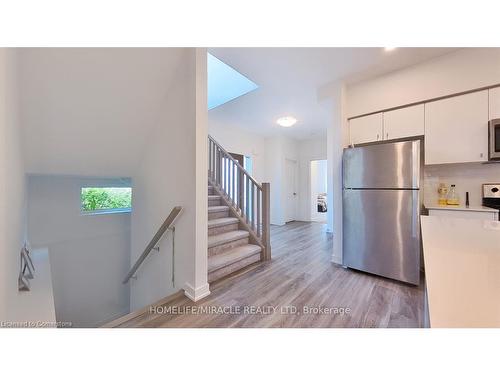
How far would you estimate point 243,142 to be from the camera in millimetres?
5352

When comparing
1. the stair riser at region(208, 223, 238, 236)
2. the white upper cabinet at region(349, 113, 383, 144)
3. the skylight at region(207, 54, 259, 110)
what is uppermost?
the skylight at region(207, 54, 259, 110)

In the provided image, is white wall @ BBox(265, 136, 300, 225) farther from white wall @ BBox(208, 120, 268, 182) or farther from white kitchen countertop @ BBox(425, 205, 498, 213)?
white kitchen countertop @ BBox(425, 205, 498, 213)

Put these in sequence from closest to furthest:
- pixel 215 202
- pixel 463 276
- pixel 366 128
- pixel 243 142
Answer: pixel 463 276 → pixel 366 128 → pixel 215 202 → pixel 243 142

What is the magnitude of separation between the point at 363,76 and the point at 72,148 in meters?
3.68

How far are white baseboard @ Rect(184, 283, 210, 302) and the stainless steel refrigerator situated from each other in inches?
70.4

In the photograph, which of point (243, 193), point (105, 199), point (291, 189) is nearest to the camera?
point (243, 193)

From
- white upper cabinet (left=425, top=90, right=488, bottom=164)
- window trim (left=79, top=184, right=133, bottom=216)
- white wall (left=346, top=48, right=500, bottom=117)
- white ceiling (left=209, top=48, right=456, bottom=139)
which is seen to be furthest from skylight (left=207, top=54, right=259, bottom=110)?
white upper cabinet (left=425, top=90, right=488, bottom=164)

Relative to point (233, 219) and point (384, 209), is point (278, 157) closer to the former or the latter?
point (233, 219)

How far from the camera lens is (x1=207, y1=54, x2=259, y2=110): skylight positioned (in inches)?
107

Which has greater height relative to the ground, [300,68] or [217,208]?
[300,68]

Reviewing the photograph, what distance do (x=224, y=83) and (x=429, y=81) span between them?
2.60m

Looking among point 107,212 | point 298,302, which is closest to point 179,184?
point 298,302
